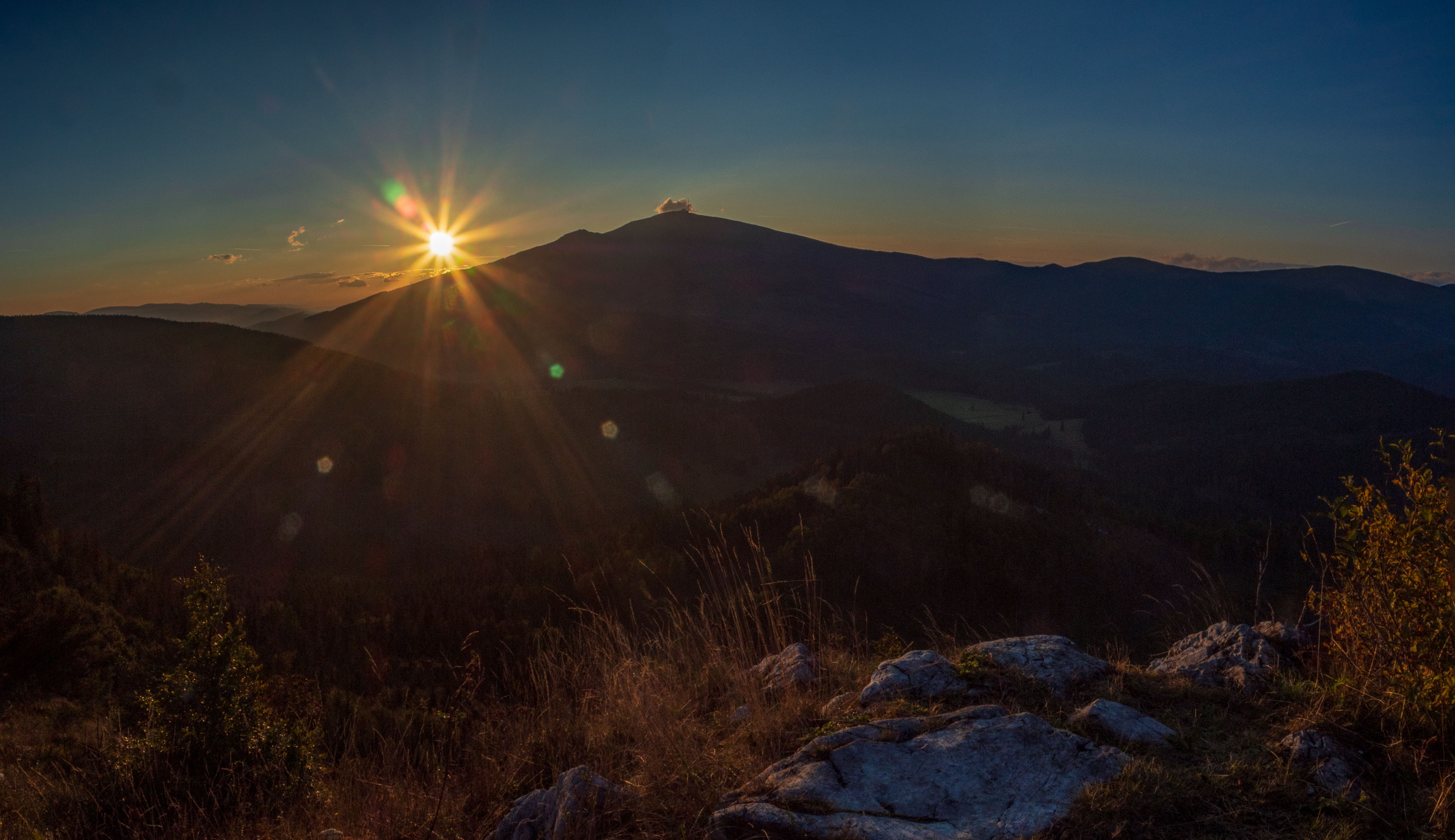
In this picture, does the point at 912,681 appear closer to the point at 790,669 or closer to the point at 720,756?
the point at 790,669

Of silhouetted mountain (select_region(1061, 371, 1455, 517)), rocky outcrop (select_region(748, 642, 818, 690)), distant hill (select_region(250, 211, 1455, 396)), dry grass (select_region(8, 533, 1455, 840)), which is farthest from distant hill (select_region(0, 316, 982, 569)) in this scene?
distant hill (select_region(250, 211, 1455, 396))

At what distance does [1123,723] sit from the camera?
328 cm

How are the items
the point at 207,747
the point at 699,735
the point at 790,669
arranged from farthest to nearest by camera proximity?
the point at 790,669 → the point at 207,747 → the point at 699,735

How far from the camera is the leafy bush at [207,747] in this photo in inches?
155

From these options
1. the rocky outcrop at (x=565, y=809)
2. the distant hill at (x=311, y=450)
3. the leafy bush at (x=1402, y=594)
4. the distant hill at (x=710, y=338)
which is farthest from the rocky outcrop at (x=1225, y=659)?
the distant hill at (x=710, y=338)

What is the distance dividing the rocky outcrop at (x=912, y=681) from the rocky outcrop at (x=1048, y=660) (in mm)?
404

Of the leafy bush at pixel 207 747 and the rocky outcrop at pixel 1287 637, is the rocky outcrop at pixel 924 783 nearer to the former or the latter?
the rocky outcrop at pixel 1287 637

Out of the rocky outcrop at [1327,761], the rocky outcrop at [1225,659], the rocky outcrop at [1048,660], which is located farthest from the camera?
the rocky outcrop at [1048,660]

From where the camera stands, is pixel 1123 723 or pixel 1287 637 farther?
pixel 1287 637

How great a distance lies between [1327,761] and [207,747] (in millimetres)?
6145

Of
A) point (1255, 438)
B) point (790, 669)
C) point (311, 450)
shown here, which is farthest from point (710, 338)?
point (790, 669)

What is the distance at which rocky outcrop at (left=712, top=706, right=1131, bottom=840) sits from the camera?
8.59ft

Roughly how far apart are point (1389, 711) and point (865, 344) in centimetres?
16261

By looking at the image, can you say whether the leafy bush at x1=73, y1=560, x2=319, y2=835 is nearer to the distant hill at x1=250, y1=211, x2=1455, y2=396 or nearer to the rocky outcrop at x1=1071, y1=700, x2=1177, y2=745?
the rocky outcrop at x1=1071, y1=700, x2=1177, y2=745
